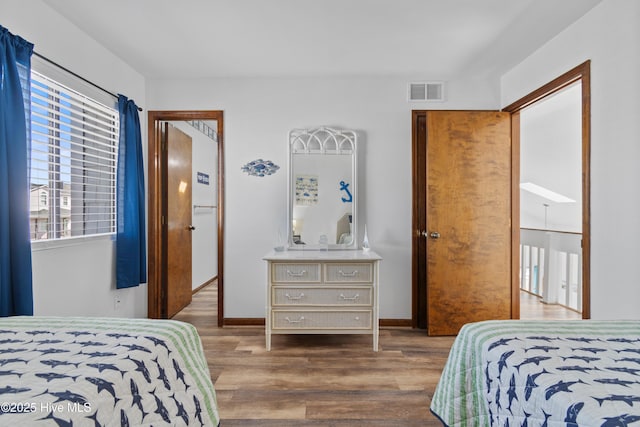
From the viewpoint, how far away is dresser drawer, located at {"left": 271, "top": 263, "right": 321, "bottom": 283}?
3078mm

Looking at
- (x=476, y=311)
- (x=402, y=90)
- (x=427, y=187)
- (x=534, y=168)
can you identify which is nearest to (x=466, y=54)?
(x=402, y=90)

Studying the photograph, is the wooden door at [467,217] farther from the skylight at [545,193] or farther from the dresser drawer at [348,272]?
the skylight at [545,193]

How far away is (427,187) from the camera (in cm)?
344

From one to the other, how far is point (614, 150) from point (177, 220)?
3.88m

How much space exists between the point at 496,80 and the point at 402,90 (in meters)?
0.91

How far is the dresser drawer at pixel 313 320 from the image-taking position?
3066 millimetres

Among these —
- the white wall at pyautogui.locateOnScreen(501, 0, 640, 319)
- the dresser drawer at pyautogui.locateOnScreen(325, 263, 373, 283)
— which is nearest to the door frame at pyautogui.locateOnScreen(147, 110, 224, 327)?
the dresser drawer at pyautogui.locateOnScreen(325, 263, 373, 283)

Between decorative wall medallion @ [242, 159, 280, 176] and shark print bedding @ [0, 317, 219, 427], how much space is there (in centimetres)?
229

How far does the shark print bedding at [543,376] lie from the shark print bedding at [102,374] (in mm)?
1000

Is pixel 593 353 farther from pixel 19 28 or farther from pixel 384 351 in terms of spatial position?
pixel 19 28

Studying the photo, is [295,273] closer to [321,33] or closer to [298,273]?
[298,273]

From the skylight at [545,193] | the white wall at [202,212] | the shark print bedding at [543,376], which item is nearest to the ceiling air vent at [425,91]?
the shark print bedding at [543,376]

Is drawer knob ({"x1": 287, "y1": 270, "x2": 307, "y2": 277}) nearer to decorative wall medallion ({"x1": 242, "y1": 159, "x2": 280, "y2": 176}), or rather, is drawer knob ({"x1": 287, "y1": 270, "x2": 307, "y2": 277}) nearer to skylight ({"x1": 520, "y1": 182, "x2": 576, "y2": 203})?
decorative wall medallion ({"x1": 242, "y1": 159, "x2": 280, "y2": 176})

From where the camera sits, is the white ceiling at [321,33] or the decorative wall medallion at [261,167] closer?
the white ceiling at [321,33]
